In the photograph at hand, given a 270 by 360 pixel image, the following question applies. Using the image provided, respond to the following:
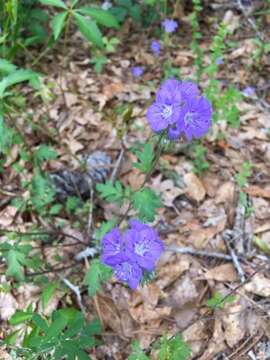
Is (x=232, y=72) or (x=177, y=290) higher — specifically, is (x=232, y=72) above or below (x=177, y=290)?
above

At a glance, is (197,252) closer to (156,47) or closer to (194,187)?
(194,187)

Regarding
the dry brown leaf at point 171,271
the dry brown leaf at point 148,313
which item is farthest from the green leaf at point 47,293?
the dry brown leaf at point 171,271

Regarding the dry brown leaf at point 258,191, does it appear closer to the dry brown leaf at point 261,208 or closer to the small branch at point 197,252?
the dry brown leaf at point 261,208

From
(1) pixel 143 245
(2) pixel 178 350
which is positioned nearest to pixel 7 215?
(1) pixel 143 245

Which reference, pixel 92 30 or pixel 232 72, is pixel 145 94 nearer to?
pixel 232 72

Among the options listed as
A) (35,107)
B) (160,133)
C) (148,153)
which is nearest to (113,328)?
(148,153)

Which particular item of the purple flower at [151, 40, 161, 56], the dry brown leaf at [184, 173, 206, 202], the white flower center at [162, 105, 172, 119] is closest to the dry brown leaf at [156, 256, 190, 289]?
the dry brown leaf at [184, 173, 206, 202]
